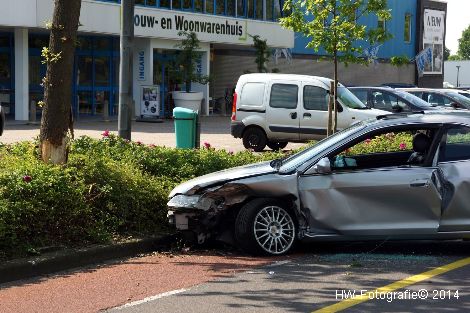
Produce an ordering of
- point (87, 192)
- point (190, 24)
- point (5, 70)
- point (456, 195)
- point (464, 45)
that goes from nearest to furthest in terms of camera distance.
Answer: point (456, 195) < point (87, 192) < point (5, 70) < point (190, 24) < point (464, 45)

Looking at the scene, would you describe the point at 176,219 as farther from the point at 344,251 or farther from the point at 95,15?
the point at 95,15

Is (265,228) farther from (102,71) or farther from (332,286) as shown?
(102,71)

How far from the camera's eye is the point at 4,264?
704 centimetres

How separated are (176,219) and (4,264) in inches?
76.5

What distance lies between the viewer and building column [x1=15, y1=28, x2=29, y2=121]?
29797 millimetres

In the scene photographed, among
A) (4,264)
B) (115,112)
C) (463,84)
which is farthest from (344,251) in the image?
(463,84)

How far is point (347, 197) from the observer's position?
793 centimetres

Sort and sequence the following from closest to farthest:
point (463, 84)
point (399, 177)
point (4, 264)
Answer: point (4, 264), point (399, 177), point (463, 84)

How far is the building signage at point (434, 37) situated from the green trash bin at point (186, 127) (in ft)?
157

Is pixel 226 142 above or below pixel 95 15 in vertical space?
below

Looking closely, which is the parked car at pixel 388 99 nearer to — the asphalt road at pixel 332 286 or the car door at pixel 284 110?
the car door at pixel 284 110

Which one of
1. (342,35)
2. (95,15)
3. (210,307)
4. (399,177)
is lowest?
(210,307)

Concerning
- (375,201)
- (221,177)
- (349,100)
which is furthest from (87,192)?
(349,100)

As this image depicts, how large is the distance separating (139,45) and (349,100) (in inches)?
679
